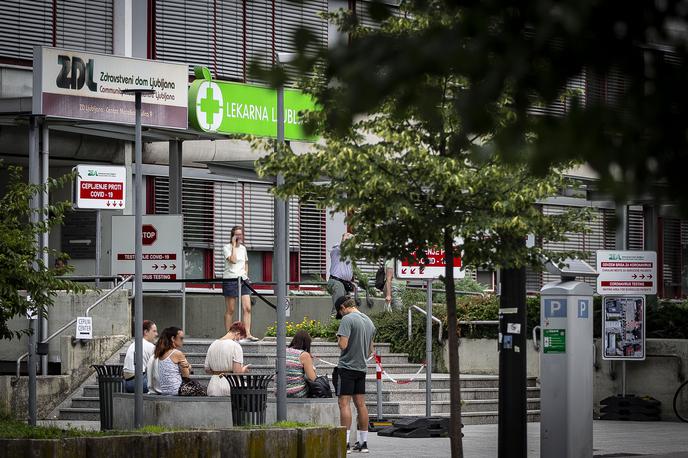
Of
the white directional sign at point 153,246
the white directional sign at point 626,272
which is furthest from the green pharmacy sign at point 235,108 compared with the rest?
the white directional sign at point 626,272

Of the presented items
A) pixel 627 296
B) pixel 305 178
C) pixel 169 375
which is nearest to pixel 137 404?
pixel 169 375

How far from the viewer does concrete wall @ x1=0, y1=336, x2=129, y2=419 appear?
21.2 m

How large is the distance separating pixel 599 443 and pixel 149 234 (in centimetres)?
898

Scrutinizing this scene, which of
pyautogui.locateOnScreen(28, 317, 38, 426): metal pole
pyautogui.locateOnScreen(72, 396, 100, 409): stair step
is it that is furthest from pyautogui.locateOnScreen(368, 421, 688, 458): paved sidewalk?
Result: pyautogui.locateOnScreen(72, 396, 100, 409): stair step

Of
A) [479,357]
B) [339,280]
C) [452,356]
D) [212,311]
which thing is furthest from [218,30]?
[452,356]

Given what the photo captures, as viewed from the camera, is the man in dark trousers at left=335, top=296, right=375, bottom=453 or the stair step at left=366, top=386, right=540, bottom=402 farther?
the stair step at left=366, top=386, right=540, bottom=402

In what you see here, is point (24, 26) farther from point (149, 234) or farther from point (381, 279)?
point (381, 279)

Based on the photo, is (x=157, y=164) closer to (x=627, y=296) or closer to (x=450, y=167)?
(x=627, y=296)

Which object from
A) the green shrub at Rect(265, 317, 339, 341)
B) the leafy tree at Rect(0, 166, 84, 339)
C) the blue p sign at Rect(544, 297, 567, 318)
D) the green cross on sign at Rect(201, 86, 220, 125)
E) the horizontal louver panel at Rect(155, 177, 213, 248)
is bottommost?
the green shrub at Rect(265, 317, 339, 341)

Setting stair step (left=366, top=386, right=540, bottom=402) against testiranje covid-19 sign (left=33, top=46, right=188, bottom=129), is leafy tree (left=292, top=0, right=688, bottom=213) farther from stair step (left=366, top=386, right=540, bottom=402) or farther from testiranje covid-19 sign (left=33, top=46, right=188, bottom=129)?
testiranje covid-19 sign (left=33, top=46, right=188, bottom=129)

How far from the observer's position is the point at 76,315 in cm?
2298

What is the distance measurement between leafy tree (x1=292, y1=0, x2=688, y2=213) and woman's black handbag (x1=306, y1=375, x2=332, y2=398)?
1343 cm

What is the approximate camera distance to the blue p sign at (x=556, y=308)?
47.9ft

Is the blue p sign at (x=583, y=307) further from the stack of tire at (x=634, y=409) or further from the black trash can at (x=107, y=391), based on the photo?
the stack of tire at (x=634, y=409)
